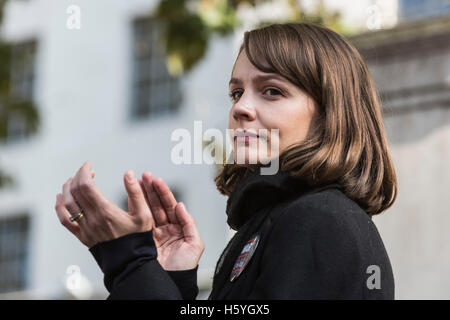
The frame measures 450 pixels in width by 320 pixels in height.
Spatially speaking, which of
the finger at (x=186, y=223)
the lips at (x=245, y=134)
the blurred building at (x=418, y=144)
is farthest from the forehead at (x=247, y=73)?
the blurred building at (x=418, y=144)

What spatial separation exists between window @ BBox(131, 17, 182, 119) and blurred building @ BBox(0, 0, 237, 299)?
0.02m

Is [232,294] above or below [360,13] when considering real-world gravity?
below

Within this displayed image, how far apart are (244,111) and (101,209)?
1.70 feet

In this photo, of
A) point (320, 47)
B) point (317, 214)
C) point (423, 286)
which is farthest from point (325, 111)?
point (423, 286)

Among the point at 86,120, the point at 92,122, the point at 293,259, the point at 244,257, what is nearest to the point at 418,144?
Result: the point at 244,257

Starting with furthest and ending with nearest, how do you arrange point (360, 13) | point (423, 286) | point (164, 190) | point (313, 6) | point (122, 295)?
point (360, 13)
point (313, 6)
point (423, 286)
point (164, 190)
point (122, 295)

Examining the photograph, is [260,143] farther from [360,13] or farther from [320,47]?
[360,13]

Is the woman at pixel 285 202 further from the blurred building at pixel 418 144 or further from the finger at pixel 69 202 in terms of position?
the blurred building at pixel 418 144

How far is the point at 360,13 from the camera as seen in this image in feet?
31.0

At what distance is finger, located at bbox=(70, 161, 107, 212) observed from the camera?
6.97 ft

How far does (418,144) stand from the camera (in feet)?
22.6

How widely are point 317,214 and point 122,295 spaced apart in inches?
19.9

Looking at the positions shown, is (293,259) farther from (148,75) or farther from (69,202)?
(148,75)

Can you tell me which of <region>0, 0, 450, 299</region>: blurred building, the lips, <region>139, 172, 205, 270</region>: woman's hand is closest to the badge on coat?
<region>139, 172, 205, 270</region>: woman's hand
